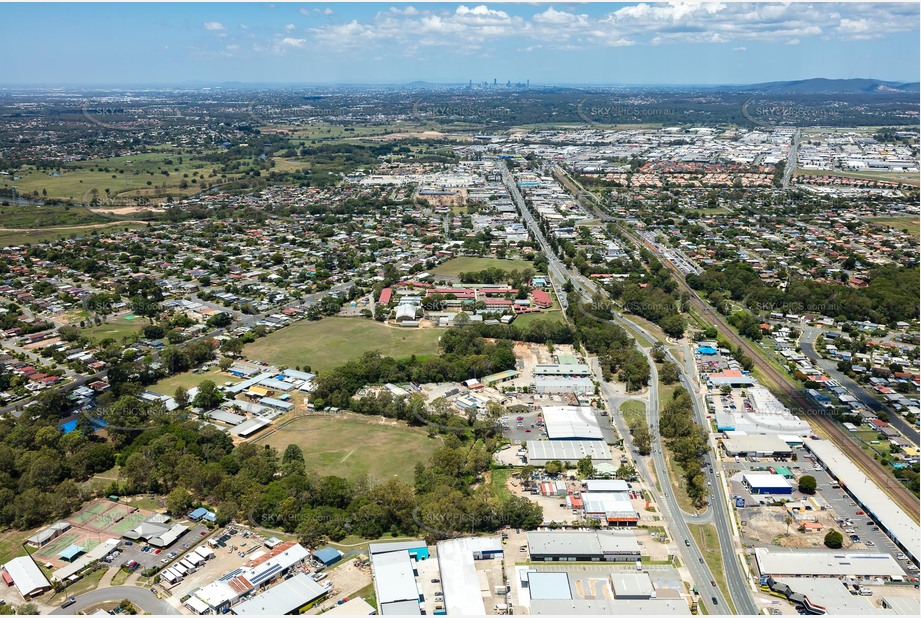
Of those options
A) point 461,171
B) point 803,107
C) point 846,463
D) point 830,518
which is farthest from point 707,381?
point 803,107

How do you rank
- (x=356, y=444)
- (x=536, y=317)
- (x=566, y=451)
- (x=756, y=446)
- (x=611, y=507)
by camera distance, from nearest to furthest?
(x=611, y=507)
(x=566, y=451)
(x=756, y=446)
(x=356, y=444)
(x=536, y=317)

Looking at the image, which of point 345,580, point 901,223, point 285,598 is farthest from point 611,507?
point 901,223

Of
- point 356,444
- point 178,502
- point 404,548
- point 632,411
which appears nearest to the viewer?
point 404,548

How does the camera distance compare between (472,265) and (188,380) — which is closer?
(188,380)

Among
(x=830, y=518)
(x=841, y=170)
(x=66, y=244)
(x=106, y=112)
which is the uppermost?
(x=106, y=112)

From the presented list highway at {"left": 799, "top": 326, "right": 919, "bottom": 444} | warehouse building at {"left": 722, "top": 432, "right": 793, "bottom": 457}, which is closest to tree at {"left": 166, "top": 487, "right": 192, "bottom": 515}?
warehouse building at {"left": 722, "top": 432, "right": 793, "bottom": 457}

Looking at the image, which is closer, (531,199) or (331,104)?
(531,199)

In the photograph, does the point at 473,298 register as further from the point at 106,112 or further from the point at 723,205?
the point at 106,112

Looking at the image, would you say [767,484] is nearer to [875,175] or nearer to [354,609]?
[354,609]
